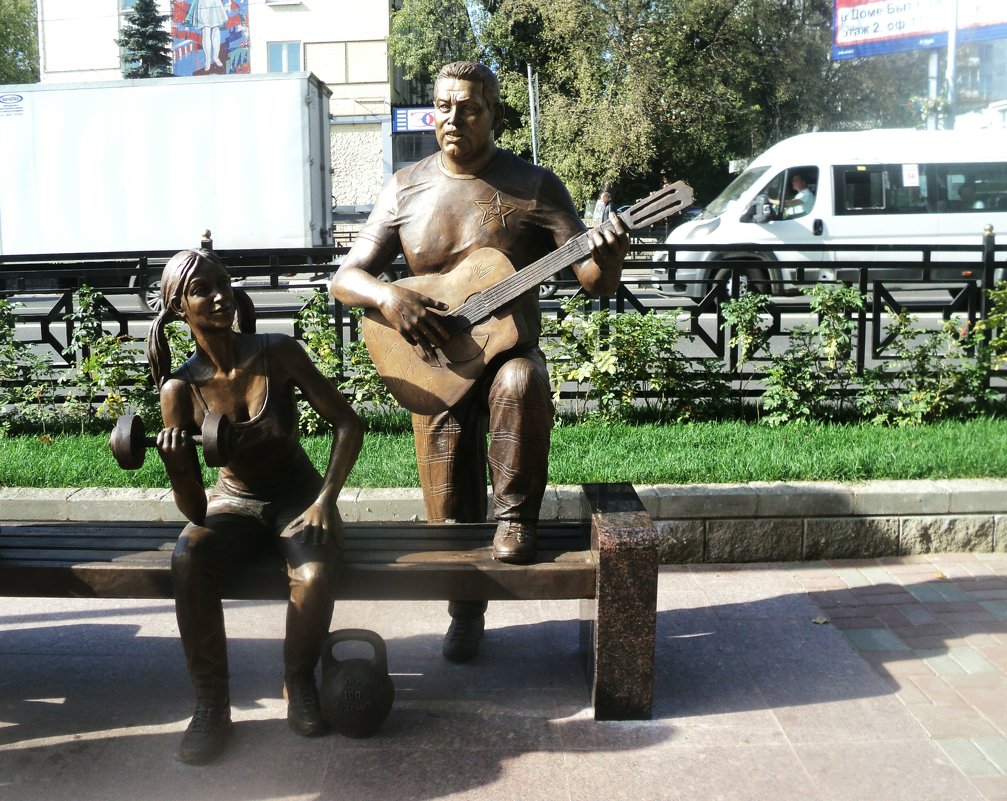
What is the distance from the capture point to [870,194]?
1553cm

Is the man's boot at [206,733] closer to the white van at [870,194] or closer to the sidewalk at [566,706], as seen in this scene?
the sidewalk at [566,706]

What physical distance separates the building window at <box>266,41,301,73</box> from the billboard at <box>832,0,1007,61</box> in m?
19.3

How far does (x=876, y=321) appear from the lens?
6.99 m

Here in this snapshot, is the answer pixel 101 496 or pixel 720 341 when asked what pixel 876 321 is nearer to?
pixel 720 341

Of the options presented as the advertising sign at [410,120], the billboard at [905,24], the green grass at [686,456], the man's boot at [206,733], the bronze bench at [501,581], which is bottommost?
the man's boot at [206,733]

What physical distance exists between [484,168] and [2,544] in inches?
81.0

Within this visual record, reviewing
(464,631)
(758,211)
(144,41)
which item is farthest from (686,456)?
(144,41)

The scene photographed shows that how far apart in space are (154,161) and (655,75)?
1371 centimetres

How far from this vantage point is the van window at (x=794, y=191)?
15391 millimetres

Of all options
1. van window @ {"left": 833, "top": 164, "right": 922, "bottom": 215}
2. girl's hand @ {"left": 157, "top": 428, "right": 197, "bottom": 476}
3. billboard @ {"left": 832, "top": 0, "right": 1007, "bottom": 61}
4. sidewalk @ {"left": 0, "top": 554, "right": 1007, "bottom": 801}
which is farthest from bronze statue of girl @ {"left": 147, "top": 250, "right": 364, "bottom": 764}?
billboard @ {"left": 832, "top": 0, "right": 1007, "bottom": 61}

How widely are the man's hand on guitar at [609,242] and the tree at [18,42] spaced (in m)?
41.7

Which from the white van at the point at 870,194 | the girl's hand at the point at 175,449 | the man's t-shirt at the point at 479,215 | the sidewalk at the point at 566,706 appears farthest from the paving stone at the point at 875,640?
the white van at the point at 870,194

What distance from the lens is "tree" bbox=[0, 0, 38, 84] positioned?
3938 cm

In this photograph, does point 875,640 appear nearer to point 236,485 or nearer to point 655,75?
point 236,485
